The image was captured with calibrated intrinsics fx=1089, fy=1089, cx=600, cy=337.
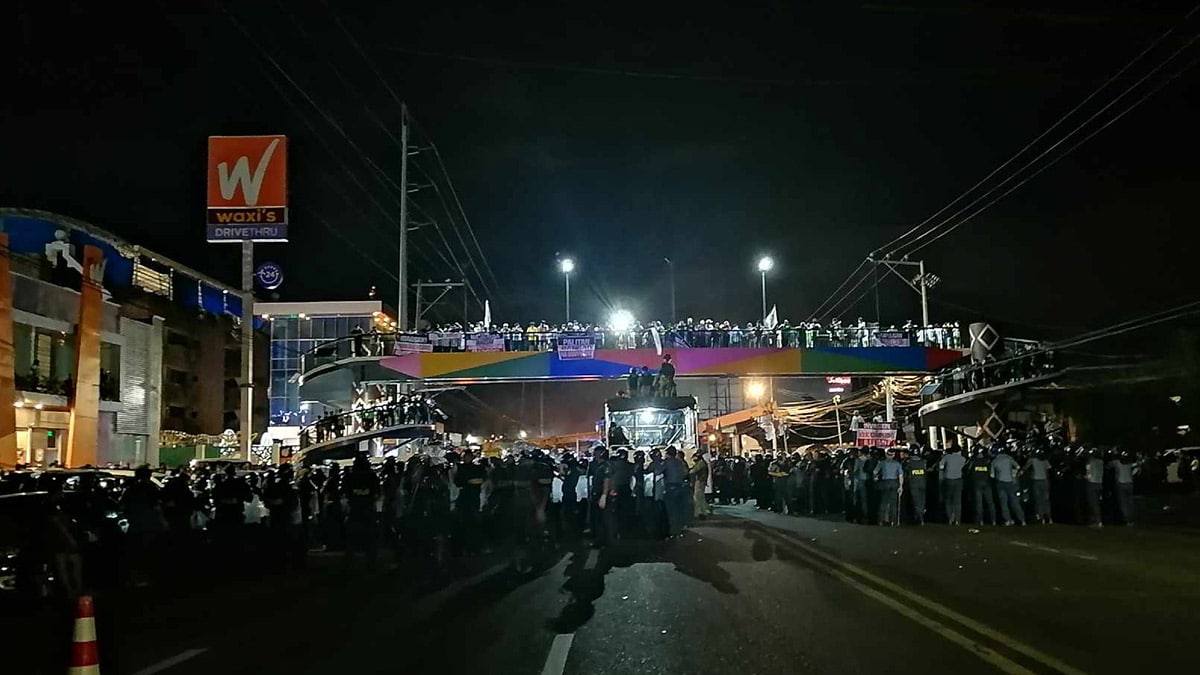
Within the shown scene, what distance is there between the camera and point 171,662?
367 inches

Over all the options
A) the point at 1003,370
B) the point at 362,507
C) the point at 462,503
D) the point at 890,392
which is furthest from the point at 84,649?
the point at 890,392

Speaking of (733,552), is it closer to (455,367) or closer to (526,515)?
(526,515)

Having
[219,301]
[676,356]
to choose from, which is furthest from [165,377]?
Answer: [676,356]

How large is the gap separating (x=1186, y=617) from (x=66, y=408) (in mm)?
35466

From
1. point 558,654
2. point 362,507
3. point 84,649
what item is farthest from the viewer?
point 362,507

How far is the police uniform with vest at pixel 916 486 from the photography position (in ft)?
72.9

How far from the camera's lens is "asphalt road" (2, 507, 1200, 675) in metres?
8.67

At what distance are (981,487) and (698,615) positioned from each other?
12.8 m

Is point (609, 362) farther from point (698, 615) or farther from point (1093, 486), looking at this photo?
point (698, 615)

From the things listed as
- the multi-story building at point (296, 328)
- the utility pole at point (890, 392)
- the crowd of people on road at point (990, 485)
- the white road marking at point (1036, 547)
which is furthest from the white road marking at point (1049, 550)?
the multi-story building at point (296, 328)

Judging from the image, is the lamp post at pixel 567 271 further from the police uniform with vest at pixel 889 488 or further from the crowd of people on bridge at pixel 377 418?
the police uniform with vest at pixel 889 488

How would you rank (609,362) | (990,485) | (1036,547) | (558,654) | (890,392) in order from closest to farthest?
(558,654), (1036,547), (990,485), (609,362), (890,392)

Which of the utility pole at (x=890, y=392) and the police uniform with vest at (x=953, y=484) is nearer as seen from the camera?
the police uniform with vest at (x=953, y=484)

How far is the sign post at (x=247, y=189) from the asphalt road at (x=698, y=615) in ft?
52.2
